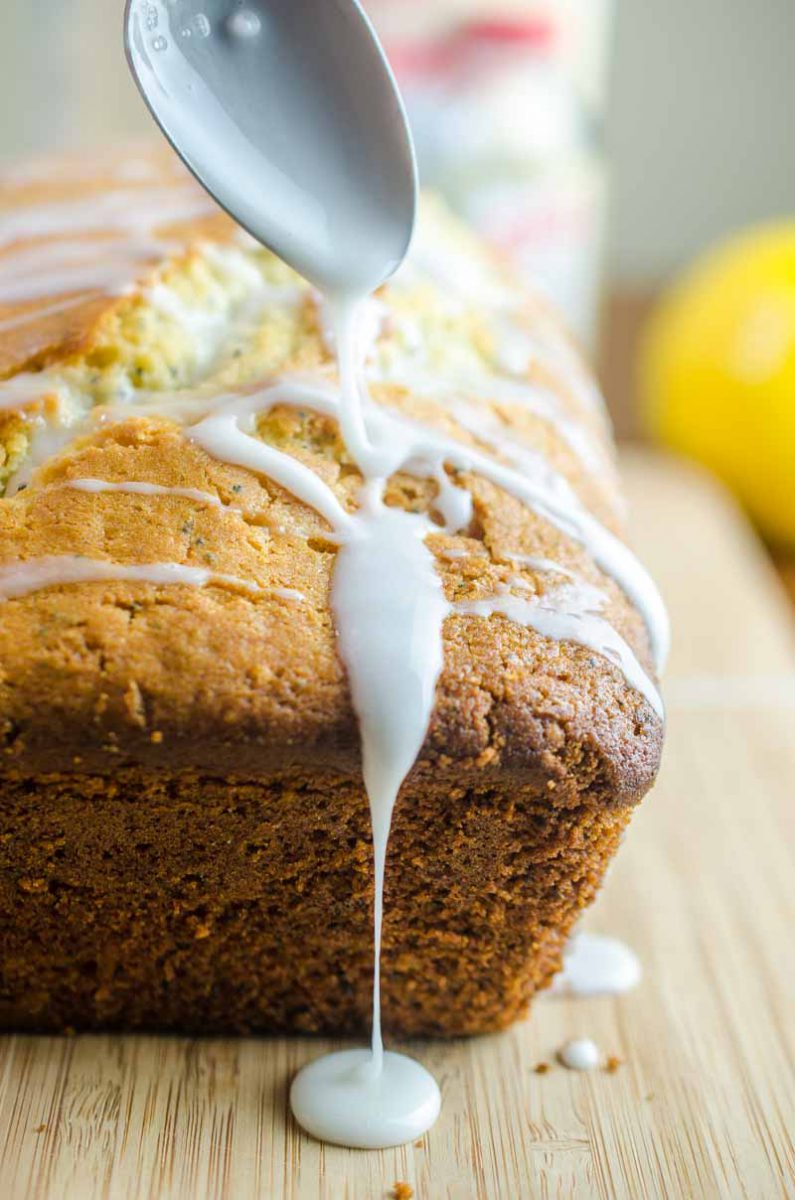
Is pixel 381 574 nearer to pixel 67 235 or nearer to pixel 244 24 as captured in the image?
pixel 244 24

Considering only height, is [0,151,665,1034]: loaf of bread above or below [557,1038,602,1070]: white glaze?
above

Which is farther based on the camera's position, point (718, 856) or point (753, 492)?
point (753, 492)

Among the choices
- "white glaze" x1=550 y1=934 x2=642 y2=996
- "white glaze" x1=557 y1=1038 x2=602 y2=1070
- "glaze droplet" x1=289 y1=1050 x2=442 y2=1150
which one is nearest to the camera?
"glaze droplet" x1=289 y1=1050 x2=442 y2=1150

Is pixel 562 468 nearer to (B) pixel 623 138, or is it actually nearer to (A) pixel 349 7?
(A) pixel 349 7

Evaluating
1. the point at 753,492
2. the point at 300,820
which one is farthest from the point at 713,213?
the point at 300,820

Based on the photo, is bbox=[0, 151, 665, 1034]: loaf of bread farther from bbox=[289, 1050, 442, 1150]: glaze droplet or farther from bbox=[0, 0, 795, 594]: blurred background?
bbox=[0, 0, 795, 594]: blurred background

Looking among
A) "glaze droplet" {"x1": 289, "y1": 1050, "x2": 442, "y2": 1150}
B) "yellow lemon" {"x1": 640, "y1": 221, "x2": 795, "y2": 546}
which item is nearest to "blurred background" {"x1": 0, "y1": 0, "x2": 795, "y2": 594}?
"yellow lemon" {"x1": 640, "y1": 221, "x2": 795, "y2": 546}

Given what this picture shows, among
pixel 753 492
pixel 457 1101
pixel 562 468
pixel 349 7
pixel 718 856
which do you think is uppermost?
pixel 349 7
